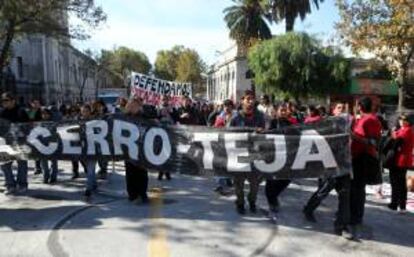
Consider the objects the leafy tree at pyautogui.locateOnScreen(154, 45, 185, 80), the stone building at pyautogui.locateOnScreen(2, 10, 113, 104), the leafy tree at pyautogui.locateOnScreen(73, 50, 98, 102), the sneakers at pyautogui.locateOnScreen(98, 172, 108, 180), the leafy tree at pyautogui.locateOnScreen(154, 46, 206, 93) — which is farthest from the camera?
the leafy tree at pyautogui.locateOnScreen(154, 45, 185, 80)

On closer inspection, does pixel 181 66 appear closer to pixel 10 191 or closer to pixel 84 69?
pixel 84 69

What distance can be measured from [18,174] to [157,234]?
13.2 ft

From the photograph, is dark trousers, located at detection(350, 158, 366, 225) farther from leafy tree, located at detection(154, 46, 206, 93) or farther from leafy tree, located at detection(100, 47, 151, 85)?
leafy tree, located at detection(100, 47, 151, 85)

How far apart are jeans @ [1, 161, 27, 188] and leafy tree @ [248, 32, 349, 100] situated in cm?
3861

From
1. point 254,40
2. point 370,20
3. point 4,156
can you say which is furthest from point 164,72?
point 4,156

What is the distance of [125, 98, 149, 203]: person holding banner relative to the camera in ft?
29.6

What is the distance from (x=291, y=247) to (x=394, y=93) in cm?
4950

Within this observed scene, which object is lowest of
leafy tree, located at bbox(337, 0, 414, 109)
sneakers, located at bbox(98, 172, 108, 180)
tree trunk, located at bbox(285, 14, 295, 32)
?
sneakers, located at bbox(98, 172, 108, 180)

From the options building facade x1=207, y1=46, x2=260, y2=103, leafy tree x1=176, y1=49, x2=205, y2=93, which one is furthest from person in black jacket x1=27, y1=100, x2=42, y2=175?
leafy tree x1=176, y1=49, x2=205, y2=93

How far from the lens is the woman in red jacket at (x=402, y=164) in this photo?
8805mm

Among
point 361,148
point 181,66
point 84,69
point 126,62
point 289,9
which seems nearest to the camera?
point 361,148

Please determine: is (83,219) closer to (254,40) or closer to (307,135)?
(307,135)

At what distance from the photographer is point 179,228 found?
7.55m

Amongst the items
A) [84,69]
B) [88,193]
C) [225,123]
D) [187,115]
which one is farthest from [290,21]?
[84,69]
